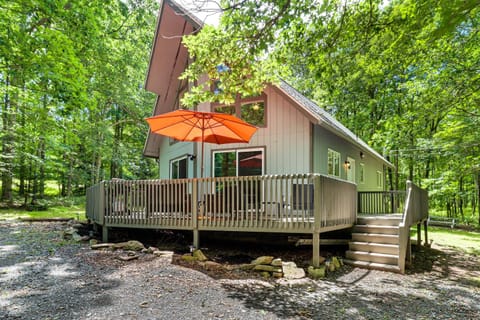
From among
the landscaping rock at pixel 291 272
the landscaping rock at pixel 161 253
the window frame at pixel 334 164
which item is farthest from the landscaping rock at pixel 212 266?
the window frame at pixel 334 164

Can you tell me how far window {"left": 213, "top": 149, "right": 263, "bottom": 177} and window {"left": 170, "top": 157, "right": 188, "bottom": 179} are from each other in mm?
1813

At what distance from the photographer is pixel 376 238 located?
702cm

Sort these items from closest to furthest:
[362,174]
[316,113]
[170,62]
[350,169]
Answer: [316,113] → [170,62] → [350,169] → [362,174]

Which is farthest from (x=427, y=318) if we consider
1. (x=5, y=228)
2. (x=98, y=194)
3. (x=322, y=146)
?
(x=5, y=228)

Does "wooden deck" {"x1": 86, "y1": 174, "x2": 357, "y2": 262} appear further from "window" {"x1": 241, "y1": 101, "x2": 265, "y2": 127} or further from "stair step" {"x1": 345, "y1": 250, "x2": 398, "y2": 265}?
"window" {"x1": 241, "y1": 101, "x2": 265, "y2": 127}

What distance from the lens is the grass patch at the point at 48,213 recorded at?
553 inches

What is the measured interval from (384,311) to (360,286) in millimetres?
1113

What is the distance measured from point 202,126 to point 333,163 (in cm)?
522

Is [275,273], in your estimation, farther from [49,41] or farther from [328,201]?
[49,41]

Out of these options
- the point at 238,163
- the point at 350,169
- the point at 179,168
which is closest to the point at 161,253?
the point at 238,163

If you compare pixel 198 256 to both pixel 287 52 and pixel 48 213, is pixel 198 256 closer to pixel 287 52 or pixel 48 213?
pixel 287 52

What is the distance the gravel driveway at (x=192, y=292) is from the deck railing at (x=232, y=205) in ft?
3.72

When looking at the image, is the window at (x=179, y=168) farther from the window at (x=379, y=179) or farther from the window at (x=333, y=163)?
the window at (x=379, y=179)

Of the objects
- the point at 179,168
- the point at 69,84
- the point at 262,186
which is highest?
the point at 69,84
